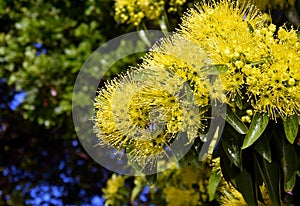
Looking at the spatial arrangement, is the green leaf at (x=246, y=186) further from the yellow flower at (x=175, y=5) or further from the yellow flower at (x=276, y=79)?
the yellow flower at (x=175, y=5)

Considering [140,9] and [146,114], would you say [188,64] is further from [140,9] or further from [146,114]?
[140,9]

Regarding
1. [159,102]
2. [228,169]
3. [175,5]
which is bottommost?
[228,169]

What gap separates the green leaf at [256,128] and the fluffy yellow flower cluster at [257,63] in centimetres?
2

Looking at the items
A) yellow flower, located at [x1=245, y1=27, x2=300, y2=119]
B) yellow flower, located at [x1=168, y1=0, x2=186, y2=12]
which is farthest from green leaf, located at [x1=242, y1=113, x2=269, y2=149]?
yellow flower, located at [x1=168, y1=0, x2=186, y2=12]

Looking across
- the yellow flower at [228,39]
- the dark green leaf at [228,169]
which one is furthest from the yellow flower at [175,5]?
the dark green leaf at [228,169]

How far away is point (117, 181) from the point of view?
12.2ft

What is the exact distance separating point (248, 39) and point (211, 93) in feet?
0.51

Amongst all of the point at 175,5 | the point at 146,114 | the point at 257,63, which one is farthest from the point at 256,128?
the point at 175,5

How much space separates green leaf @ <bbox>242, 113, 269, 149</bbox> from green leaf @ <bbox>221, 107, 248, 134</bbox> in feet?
0.07

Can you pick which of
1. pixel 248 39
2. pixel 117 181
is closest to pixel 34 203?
pixel 117 181

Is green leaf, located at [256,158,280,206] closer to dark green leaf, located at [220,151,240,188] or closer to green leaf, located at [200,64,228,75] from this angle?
dark green leaf, located at [220,151,240,188]

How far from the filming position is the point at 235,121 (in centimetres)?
151

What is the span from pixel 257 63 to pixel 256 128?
0.52 feet

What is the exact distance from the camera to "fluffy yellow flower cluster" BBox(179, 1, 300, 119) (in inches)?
57.2
